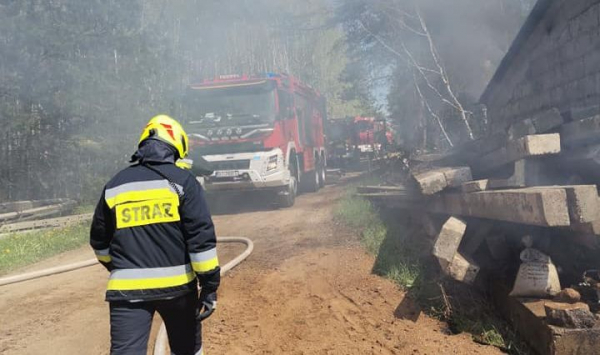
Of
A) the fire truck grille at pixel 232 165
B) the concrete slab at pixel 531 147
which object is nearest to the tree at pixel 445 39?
the fire truck grille at pixel 232 165

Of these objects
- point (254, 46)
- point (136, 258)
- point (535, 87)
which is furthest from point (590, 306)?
point (254, 46)

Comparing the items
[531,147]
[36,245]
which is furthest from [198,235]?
[36,245]

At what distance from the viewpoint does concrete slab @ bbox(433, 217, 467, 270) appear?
Result: 150 inches

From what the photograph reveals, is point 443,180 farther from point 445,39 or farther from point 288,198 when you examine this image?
point 445,39

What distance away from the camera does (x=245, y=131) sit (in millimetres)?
8727

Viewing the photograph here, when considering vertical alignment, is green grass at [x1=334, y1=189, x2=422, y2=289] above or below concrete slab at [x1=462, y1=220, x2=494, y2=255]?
below

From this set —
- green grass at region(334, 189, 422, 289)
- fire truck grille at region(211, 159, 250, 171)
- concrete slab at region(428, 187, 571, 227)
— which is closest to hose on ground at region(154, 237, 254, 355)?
green grass at region(334, 189, 422, 289)

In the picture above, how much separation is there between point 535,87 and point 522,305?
165 inches

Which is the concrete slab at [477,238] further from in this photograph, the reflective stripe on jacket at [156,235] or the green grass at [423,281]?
the reflective stripe on jacket at [156,235]

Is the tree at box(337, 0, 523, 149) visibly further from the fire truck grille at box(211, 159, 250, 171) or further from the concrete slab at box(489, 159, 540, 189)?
the concrete slab at box(489, 159, 540, 189)

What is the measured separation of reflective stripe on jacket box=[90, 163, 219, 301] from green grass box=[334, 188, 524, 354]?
2554 mm

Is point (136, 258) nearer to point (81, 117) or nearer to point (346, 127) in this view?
point (81, 117)

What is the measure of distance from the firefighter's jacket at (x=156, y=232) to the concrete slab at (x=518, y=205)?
239 cm

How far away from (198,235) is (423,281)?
2894 millimetres
